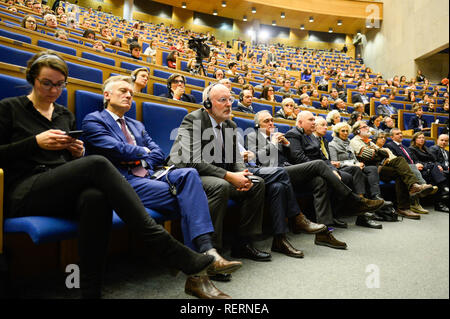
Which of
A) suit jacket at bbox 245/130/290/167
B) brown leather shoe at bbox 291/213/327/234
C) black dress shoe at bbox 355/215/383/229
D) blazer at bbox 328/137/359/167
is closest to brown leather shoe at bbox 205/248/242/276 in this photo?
brown leather shoe at bbox 291/213/327/234

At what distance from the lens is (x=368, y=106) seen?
2.54 m

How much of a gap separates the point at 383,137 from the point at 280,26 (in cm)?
635

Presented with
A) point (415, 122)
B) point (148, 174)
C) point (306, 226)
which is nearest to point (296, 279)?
point (306, 226)

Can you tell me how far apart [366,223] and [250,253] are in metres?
0.55

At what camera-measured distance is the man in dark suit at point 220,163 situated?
1.95ft

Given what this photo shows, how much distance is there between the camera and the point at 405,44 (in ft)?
15.6

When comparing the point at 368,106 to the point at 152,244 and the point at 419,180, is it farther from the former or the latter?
the point at 152,244

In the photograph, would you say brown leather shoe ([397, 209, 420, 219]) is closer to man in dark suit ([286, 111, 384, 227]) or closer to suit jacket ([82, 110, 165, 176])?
man in dark suit ([286, 111, 384, 227])

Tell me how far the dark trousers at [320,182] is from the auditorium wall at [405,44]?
4.02 meters

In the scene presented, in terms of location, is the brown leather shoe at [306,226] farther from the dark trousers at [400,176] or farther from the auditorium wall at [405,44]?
the auditorium wall at [405,44]

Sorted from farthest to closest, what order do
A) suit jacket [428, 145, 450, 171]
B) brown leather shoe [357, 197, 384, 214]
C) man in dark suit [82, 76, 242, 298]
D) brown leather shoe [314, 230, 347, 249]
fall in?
suit jacket [428, 145, 450, 171], brown leather shoe [357, 197, 384, 214], brown leather shoe [314, 230, 347, 249], man in dark suit [82, 76, 242, 298]

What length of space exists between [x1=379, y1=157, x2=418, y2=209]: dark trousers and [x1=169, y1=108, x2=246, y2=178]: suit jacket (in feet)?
2.59

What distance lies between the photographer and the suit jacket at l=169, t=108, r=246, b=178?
0.63 meters

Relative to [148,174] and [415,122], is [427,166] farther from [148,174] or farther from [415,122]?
[148,174]
